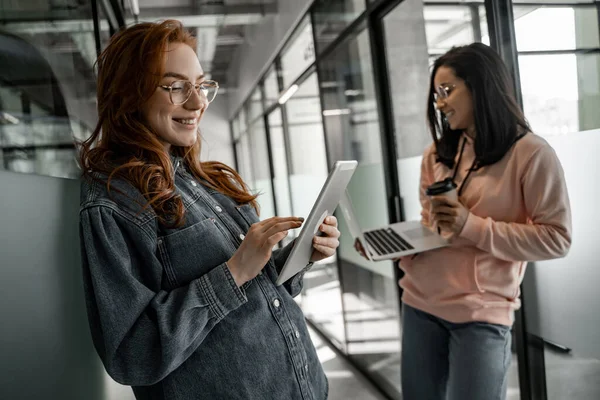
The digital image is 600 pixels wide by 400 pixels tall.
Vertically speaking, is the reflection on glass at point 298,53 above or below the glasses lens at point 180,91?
above

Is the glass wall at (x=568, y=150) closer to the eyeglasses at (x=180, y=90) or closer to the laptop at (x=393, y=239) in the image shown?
the laptop at (x=393, y=239)

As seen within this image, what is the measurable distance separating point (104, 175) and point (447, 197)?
996mm

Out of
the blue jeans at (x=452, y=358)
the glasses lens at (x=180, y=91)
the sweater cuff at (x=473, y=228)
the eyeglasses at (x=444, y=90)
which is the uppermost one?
the eyeglasses at (x=444, y=90)

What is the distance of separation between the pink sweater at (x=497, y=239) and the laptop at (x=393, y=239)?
0.06 meters

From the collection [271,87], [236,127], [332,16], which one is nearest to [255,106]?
[271,87]

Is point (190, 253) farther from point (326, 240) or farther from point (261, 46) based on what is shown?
point (261, 46)

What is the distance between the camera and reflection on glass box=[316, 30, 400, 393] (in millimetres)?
3055

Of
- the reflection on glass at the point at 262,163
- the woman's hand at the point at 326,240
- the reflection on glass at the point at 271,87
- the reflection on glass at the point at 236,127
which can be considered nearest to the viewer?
the woman's hand at the point at 326,240

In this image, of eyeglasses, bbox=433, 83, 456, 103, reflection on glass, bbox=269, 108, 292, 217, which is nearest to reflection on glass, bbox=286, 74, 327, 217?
reflection on glass, bbox=269, 108, 292, 217

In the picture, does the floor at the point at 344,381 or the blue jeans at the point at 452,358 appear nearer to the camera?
the blue jeans at the point at 452,358

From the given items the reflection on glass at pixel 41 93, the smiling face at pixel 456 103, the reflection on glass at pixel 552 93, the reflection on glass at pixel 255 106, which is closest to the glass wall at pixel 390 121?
the reflection on glass at pixel 552 93

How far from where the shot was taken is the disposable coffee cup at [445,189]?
154 cm

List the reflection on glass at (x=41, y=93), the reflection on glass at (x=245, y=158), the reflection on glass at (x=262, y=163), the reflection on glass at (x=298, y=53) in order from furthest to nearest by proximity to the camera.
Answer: the reflection on glass at (x=245, y=158) → the reflection on glass at (x=262, y=163) → the reflection on glass at (x=298, y=53) → the reflection on glass at (x=41, y=93)

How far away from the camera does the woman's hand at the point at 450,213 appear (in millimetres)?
1539
